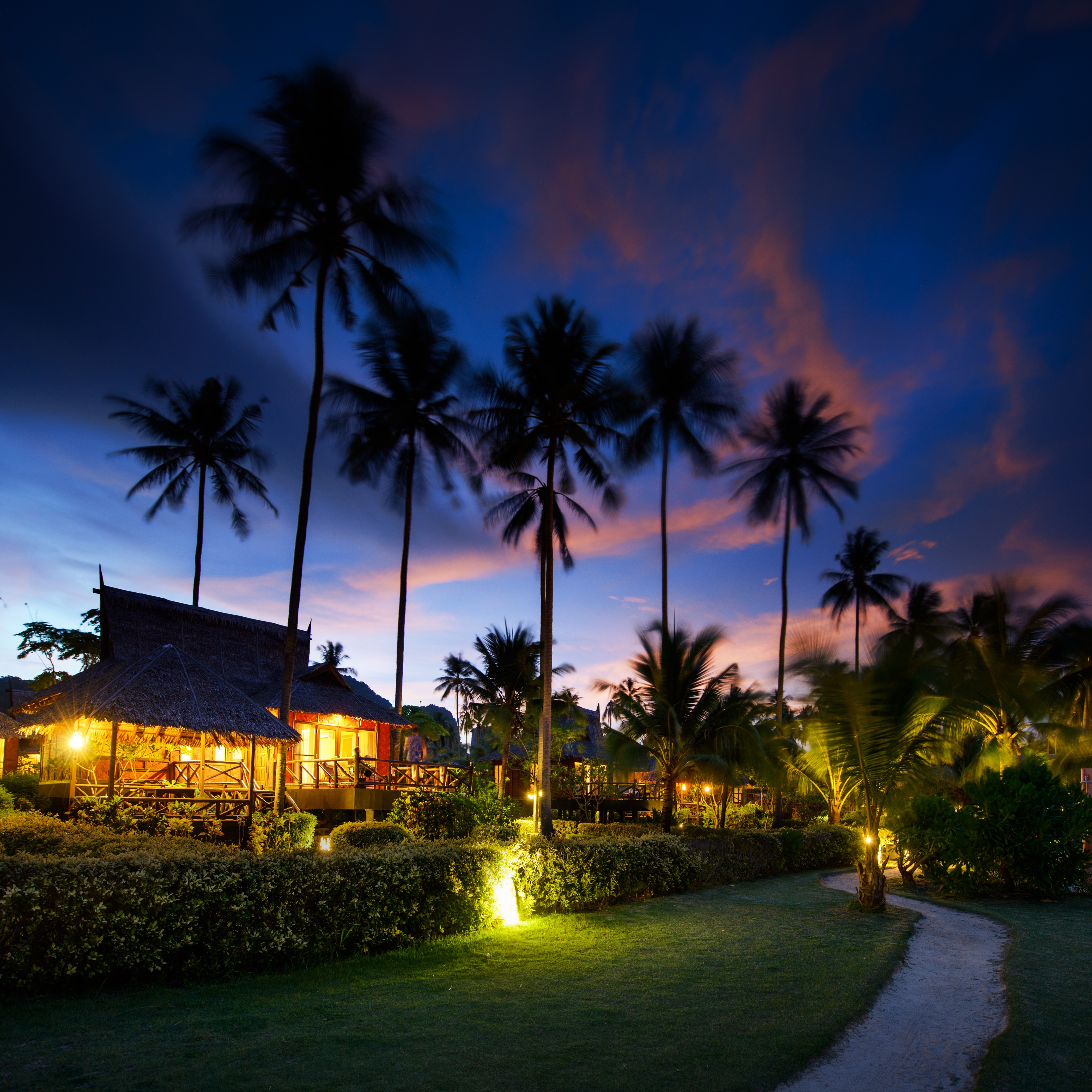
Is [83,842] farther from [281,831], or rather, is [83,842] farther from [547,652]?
[547,652]

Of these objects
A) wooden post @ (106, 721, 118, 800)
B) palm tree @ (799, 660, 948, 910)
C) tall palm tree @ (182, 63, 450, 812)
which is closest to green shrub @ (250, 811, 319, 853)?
tall palm tree @ (182, 63, 450, 812)

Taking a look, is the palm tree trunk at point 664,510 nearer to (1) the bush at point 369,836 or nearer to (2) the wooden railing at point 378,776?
(2) the wooden railing at point 378,776

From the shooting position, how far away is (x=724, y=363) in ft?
79.3

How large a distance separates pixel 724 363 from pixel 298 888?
2066 centimetres

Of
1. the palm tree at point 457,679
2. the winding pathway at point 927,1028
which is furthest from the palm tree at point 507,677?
the winding pathway at point 927,1028

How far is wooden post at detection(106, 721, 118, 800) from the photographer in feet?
49.3

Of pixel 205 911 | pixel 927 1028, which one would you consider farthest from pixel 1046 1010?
pixel 205 911

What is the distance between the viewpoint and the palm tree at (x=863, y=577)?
129 ft

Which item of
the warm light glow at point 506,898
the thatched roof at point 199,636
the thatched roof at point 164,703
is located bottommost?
the warm light glow at point 506,898

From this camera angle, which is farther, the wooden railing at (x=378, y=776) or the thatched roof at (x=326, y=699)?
the thatched roof at (x=326, y=699)

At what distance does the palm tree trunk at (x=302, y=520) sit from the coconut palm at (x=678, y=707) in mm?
7768

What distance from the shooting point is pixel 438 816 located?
52.6ft

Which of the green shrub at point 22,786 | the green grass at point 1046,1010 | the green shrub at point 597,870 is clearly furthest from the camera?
the green shrub at point 22,786

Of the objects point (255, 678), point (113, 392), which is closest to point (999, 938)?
point (255, 678)
